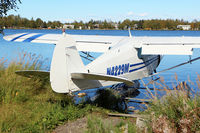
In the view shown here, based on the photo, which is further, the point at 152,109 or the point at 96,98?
the point at 96,98

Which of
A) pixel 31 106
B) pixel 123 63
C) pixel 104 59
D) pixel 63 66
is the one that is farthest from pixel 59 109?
pixel 123 63

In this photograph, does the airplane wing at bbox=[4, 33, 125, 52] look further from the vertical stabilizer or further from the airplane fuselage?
the vertical stabilizer

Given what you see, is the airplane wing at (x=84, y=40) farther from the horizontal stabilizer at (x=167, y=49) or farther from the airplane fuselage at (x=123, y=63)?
the horizontal stabilizer at (x=167, y=49)

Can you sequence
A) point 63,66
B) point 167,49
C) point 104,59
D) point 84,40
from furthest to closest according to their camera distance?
1. point 84,40
2. point 167,49
3. point 104,59
4. point 63,66

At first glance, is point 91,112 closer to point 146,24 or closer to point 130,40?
point 130,40

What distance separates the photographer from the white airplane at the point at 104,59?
482 centimetres

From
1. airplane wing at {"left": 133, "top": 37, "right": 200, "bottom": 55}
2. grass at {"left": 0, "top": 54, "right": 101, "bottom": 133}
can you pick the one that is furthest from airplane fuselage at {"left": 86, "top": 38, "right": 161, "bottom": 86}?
grass at {"left": 0, "top": 54, "right": 101, "bottom": 133}

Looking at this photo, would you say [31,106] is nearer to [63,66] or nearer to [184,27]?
[63,66]

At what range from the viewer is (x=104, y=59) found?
20.0ft

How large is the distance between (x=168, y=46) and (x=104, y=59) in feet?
9.56

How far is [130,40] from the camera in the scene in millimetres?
7863

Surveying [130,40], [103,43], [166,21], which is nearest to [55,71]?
[130,40]

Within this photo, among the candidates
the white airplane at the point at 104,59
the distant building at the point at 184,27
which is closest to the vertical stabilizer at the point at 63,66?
the white airplane at the point at 104,59

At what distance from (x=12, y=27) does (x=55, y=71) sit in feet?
368
